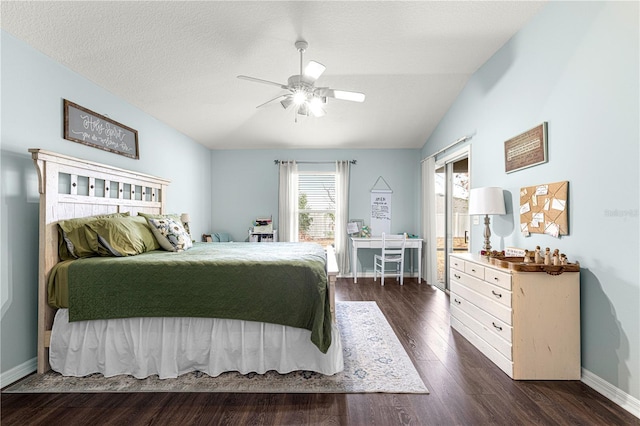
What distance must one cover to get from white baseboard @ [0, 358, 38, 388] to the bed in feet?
0.30

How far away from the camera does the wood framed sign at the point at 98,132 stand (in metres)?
2.62

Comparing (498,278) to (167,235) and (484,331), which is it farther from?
(167,235)

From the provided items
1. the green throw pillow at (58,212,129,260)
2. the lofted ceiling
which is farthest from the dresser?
the green throw pillow at (58,212,129,260)

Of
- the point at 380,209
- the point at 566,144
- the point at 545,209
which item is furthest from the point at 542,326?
the point at 380,209

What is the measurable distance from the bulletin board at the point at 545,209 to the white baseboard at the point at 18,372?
409 cm

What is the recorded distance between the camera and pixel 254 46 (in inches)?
114

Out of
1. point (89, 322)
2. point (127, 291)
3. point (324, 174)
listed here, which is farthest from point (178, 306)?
point (324, 174)

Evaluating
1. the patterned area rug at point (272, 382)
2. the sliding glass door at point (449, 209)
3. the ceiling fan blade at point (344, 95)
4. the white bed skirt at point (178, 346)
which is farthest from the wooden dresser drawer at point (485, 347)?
the ceiling fan blade at point (344, 95)

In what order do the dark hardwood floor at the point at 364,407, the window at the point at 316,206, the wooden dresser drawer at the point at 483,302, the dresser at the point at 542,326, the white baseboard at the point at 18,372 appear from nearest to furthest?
1. the dark hardwood floor at the point at 364,407
2. the white baseboard at the point at 18,372
3. the dresser at the point at 542,326
4. the wooden dresser drawer at the point at 483,302
5. the window at the point at 316,206

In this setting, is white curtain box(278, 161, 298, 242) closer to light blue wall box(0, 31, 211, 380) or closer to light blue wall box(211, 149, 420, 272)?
light blue wall box(211, 149, 420, 272)

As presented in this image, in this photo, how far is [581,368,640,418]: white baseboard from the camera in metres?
1.79

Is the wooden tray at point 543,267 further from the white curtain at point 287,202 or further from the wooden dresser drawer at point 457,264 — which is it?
the white curtain at point 287,202

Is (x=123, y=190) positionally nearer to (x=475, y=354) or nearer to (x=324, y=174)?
(x=324, y=174)

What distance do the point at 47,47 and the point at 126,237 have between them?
5.26 feet
